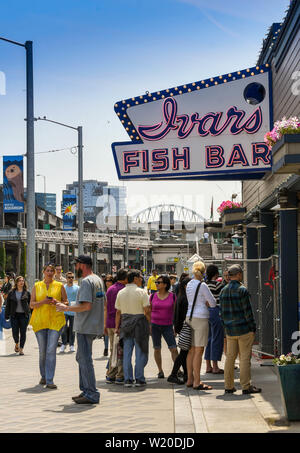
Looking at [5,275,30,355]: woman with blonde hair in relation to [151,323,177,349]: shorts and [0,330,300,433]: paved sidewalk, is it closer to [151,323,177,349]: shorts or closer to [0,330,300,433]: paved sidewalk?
[0,330,300,433]: paved sidewalk

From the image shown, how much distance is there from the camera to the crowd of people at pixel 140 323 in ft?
34.5

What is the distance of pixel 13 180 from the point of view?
26266mm

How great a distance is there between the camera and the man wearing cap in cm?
1034

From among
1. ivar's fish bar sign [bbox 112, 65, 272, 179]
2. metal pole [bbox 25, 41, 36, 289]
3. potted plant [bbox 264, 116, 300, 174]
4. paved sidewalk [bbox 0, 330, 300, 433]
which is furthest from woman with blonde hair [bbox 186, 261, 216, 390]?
metal pole [bbox 25, 41, 36, 289]

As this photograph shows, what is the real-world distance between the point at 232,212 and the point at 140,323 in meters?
9.90

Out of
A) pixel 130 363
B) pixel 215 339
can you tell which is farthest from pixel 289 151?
pixel 215 339

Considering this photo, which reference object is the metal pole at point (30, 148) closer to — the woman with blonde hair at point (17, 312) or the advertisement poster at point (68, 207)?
the woman with blonde hair at point (17, 312)

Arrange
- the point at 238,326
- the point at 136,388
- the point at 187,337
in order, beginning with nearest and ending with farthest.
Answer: the point at 238,326
the point at 187,337
the point at 136,388

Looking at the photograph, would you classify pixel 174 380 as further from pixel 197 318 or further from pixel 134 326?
pixel 197 318

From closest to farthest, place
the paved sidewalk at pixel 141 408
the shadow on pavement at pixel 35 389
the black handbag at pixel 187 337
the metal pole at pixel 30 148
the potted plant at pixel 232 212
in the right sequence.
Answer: the paved sidewalk at pixel 141 408 < the shadow on pavement at pixel 35 389 < the black handbag at pixel 187 337 < the potted plant at pixel 232 212 < the metal pole at pixel 30 148

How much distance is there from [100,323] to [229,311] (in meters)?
1.91

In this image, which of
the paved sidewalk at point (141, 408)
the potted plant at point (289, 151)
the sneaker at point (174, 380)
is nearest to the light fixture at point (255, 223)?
the paved sidewalk at point (141, 408)

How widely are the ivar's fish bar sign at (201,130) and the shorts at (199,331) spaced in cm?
494
